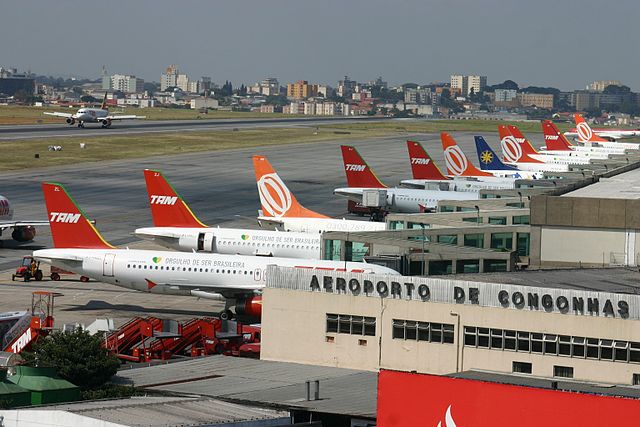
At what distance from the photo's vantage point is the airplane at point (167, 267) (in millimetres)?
72750

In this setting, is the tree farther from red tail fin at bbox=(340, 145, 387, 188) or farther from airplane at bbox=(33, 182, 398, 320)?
red tail fin at bbox=(340, 145, 387, 188)

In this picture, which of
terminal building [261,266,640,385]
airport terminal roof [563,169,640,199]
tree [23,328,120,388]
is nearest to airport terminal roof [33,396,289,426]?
tree [23,328,120,388]

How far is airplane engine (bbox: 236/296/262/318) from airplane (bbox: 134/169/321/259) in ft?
39.9

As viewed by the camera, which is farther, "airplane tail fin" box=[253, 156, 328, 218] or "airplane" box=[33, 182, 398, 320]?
"airplane tail fin" box=[253, 156, 328, 218]

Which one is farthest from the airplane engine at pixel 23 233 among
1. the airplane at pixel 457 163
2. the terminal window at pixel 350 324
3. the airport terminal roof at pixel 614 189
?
the terminal window at pixel 350 324

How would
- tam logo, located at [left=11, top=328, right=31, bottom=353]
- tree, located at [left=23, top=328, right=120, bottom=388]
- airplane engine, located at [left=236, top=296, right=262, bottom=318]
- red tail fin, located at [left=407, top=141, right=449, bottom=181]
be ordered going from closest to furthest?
tree, located at [left=23, top=328, right=120, bottom=388] < tam logo, located at [left=11, top=328, right=31, bottom=353] < airplane engine, located at [left=236, top=296, right=262, bottom=318] < red tail fin, located at [left=407, top=141, right=449, bottom=181]

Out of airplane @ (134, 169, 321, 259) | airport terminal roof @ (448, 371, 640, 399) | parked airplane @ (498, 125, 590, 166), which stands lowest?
airport terminal roof @ (448, 371, 640, 399)

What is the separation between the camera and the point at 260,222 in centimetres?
9725

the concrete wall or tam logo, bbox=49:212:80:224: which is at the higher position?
tam logo, bbox=49:212:80:224

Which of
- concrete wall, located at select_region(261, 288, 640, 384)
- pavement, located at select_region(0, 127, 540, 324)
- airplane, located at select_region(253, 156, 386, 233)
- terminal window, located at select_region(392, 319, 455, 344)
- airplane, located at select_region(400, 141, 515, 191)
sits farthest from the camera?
airplane, located at select_region(400, 141, 515, 191)

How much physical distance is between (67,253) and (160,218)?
1384cm

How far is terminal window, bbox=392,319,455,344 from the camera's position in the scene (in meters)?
50.9

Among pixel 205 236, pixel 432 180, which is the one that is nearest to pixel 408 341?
pixel 205 236

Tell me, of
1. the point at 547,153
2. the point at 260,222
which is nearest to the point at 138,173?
the point at 547,153
